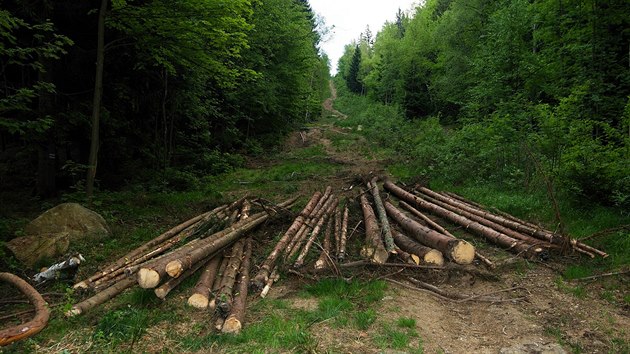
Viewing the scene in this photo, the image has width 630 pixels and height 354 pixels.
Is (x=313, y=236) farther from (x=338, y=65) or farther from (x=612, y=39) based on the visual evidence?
(x=338, y=65)

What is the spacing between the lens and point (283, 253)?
688 cm

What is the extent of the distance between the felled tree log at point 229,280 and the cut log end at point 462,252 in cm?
380

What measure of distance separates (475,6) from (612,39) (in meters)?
17.8

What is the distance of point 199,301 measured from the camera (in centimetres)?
520

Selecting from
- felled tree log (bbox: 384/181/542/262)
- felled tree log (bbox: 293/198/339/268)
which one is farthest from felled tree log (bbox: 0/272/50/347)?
felled tree log (bbox: 384/181/542/262)

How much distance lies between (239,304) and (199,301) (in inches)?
24.1

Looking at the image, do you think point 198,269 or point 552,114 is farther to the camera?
point 552,114

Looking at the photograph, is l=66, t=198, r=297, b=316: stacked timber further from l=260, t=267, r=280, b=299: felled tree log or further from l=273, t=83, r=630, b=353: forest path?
l=273, t=83, r=630, b=353: forest path

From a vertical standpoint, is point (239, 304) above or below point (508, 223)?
below

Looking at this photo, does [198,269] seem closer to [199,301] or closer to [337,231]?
[199,301]

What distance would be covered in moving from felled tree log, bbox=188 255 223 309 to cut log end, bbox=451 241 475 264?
415 cm

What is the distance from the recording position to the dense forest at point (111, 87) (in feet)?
29.9

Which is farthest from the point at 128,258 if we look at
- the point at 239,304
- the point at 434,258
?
the point at 434,258

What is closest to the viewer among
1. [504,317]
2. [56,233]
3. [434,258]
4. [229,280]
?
[504,317]
